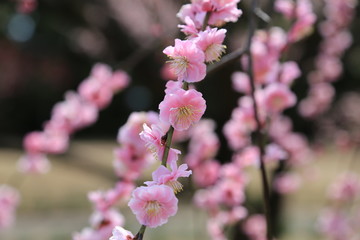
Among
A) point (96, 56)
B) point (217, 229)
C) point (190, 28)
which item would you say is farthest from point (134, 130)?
point (96, 56)

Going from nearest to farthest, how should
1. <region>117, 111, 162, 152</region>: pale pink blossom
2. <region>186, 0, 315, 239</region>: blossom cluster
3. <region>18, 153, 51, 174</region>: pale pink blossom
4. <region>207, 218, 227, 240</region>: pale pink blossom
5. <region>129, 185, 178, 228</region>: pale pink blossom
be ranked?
<region>129, 185, 178, 228</region>: pale pink blossom < <region>117, 111, 162, 152</region>: pale pink blossom < <region>186, 0, 315, 239</region>: blossom cluster < <region>207, 218, 227, 240</region>: pale pink blossom < <region>18, 153, 51, 174</region>: pale pink blossom

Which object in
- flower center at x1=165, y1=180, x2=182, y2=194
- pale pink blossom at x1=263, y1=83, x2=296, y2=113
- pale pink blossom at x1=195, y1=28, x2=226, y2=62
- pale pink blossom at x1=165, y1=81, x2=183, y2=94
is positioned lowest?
flower center at x1=165, y1=180, x2=182, y2=194

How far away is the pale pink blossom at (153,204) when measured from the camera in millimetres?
603

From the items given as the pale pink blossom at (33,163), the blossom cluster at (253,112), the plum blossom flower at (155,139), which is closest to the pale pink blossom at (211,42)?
the plum blossom flower at (155,139)

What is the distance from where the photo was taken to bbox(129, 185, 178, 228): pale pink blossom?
1.98 feet

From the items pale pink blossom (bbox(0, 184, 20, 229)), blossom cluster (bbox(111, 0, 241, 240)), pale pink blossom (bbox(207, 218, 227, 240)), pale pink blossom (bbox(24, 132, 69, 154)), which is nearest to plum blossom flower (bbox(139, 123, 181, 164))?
blossom cluster (bbox(111, 0, 241, 240))

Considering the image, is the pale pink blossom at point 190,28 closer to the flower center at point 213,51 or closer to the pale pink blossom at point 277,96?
the flower center at point 213,51

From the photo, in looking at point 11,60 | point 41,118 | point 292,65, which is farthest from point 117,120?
point 292,65

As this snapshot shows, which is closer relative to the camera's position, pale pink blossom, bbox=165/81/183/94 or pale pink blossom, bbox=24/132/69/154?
pale pink blossom, bbox=165/81/183/94

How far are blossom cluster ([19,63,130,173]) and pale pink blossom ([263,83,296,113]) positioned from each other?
57 centimetres

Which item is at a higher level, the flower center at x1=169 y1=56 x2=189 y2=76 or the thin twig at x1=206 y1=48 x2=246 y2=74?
the thin twig at x1=206 y1=48 x2=246 y2=74

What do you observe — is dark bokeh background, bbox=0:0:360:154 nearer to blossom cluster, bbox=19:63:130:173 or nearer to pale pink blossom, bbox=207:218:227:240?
blossom cluster, bbox=19:63:130:173

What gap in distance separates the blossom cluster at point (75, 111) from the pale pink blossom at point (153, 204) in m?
1.10

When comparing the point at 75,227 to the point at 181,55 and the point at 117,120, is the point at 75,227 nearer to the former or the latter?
the point at 181,55
